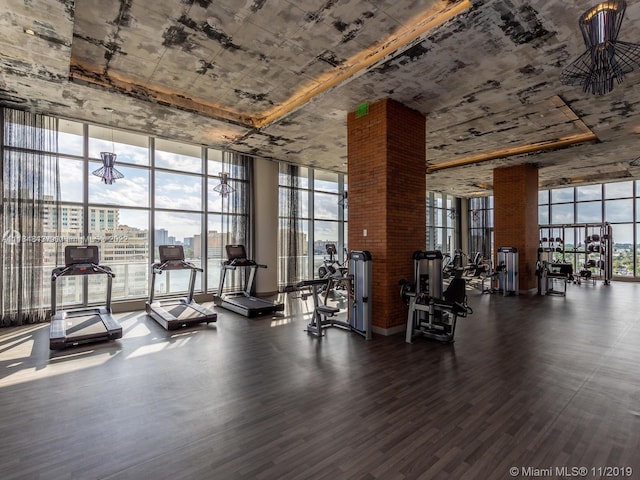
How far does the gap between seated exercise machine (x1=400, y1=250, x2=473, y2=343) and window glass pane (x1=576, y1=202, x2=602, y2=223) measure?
13.0 meters

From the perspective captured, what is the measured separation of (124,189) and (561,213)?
17490 mm

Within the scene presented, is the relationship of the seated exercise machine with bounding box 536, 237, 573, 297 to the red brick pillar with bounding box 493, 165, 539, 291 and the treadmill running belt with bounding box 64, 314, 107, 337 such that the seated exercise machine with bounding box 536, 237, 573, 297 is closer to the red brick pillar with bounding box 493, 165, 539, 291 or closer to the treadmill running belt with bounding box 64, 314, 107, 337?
the red brick pillar with bounding box 493, 165, 539, 291

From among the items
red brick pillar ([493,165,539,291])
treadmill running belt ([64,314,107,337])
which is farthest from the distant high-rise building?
red brick pillar ([493,165,539,291])

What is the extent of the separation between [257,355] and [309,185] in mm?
7529

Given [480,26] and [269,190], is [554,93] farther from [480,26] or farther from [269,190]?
[269,190]

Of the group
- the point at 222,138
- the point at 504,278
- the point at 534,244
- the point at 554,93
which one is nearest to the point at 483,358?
the point at 554,93

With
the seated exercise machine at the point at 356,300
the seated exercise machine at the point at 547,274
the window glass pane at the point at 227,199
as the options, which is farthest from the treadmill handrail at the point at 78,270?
the seated exercise machine at the point at 547,274

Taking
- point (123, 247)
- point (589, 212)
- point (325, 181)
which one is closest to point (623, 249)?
point (589, 212)

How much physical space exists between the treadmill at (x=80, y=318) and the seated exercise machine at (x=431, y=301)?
471 cm

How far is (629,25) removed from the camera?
3.67m

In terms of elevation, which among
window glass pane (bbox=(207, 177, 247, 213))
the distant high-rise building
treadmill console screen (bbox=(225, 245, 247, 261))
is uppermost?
window glass pane (bbox=(207, 177, 247, 213))

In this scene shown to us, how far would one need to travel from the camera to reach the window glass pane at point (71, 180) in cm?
688

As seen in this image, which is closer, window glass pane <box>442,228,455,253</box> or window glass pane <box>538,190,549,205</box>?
window glass pane <box>538,190,549,205</box>

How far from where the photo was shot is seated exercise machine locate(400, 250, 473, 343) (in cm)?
498
